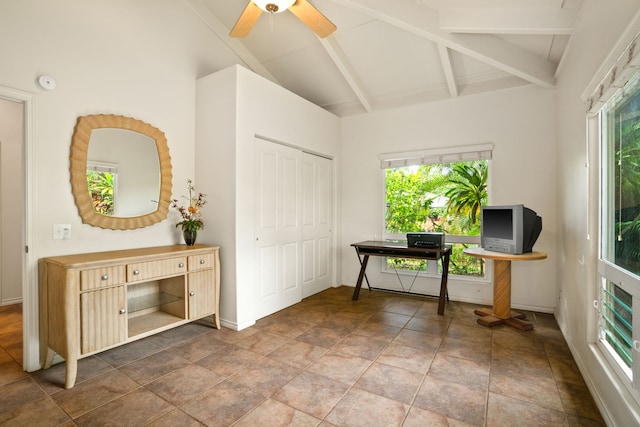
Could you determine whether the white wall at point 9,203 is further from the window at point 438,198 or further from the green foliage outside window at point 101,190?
the window at point 438,198

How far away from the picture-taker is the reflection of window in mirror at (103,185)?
269 centimetres

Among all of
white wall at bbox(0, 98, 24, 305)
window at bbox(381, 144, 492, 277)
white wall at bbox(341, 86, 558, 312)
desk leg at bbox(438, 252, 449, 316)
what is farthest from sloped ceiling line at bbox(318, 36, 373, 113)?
white wall at bbox(0, 98, 24, 305)

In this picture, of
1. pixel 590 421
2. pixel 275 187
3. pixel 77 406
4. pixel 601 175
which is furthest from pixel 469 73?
pixel 77 406

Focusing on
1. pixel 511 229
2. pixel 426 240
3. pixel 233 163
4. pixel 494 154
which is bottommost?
pixel 426 240

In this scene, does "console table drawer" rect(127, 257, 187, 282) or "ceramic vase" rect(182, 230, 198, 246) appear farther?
"ceramic vase" rect(182, 230, 198, 246)

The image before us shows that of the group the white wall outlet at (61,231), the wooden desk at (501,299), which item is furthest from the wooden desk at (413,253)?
the white wall outlet at (61,231)

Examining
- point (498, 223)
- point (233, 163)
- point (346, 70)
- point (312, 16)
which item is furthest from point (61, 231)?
point (498, 223)

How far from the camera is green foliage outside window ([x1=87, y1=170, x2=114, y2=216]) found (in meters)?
2.69

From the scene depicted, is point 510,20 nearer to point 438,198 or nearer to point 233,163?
point 438,198

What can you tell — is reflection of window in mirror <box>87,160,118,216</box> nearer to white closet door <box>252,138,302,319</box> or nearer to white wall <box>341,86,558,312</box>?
white closet door <box>252,138,302,319</box>

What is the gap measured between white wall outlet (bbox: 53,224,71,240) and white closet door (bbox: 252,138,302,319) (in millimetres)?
1605

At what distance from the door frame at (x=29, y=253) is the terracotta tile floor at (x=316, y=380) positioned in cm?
16

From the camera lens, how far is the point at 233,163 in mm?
3133

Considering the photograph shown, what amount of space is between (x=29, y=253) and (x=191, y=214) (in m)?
1.28
